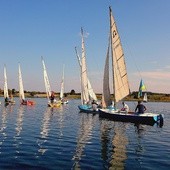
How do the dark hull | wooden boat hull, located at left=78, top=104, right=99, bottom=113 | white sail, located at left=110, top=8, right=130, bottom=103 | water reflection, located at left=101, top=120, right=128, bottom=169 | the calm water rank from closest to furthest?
1. the calm water
2. water reflection, located at left=101, top=120, right=128, bottom=169
3. white sail, located at left=110, top=8, right=130, bottom=103
4. the dark hull
5. wooden boat hull, located at left=78, top=104, right=99, bottom=113

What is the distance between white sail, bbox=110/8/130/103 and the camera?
175 ft

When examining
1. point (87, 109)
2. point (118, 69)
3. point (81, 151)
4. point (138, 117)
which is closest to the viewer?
point (81, 151)

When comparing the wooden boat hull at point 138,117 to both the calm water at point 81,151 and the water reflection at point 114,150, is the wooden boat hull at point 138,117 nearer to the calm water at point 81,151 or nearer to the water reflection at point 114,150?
the calm water at point 81,151

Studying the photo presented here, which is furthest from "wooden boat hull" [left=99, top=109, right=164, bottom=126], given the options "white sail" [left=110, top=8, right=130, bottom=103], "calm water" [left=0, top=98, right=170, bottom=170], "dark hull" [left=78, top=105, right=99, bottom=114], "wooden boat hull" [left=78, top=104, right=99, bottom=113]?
"wooden boat hull" [left=78, top=104, right=99, bottom=113]

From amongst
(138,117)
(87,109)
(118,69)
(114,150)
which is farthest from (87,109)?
(114,150)

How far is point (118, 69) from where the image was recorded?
53844 mm

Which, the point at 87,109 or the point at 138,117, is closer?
the point at 138,117

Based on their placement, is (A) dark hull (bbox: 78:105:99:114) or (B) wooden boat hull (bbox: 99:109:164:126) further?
(A) dark hull (bbox: 78:105:99:114)

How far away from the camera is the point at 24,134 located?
104 feet

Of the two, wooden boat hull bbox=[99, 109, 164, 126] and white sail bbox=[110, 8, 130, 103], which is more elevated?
white sail bbox=[110, 8, 130, 103]

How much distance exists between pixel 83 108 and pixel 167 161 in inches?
1920

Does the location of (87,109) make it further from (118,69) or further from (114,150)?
(114,150)

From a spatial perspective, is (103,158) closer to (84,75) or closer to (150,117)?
(150,117)

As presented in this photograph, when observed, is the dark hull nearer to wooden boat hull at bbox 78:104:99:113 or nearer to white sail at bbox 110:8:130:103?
wooden boat hull at bbox 78:104:99:113
